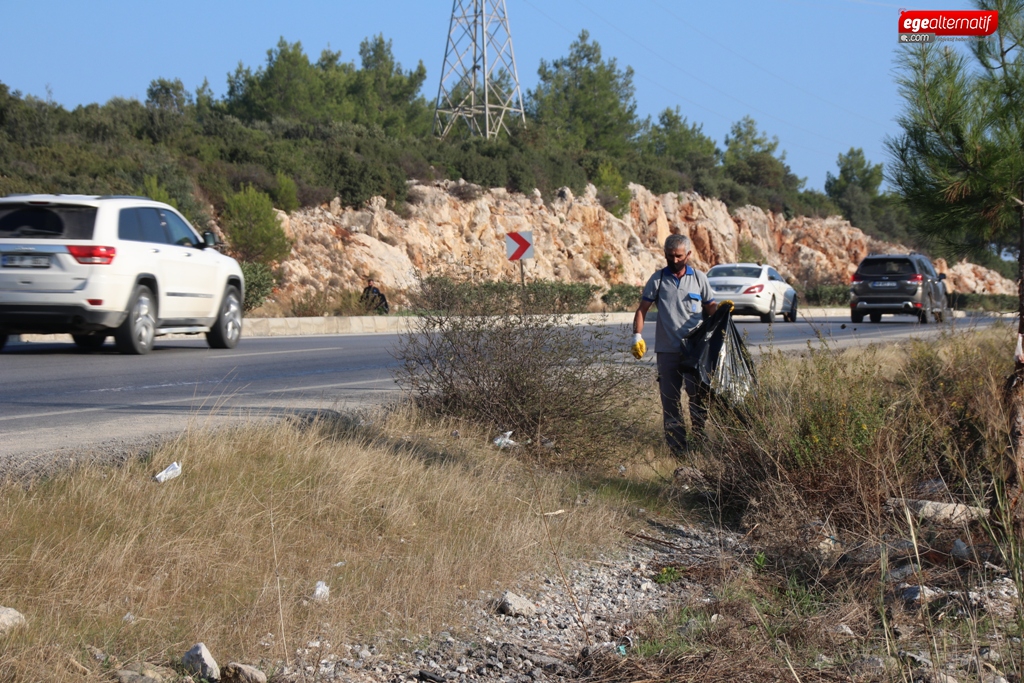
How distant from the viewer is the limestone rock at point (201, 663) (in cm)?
320

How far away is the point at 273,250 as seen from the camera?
31.7 m

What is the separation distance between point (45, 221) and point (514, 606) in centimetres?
891

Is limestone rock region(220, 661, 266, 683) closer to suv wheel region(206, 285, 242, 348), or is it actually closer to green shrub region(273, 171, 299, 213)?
suv wheel region(206, 285, 242, 348)

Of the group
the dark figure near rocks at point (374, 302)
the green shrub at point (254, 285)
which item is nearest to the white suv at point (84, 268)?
the green shrub at point (254, 285)

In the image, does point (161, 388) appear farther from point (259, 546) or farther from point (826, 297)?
point (826, 297)

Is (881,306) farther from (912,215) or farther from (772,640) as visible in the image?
(772,640)

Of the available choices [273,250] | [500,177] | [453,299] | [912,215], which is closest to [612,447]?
[453,299]

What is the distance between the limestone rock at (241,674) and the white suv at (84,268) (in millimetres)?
8473

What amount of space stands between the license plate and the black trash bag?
7541mm

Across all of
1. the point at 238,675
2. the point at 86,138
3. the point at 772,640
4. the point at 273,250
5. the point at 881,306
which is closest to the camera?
the point at 238,675

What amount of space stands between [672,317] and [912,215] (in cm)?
175

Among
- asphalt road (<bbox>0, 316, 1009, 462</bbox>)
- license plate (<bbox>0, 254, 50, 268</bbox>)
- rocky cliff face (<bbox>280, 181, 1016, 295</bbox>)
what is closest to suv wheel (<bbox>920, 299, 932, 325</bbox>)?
asphalt road (<bbox>0, 316, 1009, 462</bbox>)

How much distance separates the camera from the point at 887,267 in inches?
982

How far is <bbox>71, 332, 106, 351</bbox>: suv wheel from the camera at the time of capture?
12.5m
